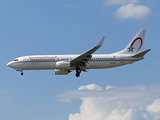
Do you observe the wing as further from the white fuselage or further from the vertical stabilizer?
the vertical stabilizer

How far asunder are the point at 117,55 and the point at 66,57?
872 centimetres

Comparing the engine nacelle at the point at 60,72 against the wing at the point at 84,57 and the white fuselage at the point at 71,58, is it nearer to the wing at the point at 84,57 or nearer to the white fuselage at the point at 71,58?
the white fuselage at the point at 71,58

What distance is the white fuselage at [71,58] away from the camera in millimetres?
72500

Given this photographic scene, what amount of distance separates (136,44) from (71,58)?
41.7ft

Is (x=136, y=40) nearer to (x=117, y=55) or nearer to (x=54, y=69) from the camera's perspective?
(x=117, y=55)

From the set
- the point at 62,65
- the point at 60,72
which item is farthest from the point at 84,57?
the point at 60,72

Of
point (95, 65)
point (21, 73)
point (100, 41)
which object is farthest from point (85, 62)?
point (21, 73)

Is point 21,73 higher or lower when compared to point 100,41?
lower

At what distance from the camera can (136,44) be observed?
255 feet

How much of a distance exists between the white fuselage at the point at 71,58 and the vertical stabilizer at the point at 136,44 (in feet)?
9.13

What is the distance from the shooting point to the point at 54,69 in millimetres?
75688

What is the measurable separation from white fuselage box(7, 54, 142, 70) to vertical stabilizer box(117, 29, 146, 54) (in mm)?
2782

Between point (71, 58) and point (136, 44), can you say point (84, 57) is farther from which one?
point (136, 44)

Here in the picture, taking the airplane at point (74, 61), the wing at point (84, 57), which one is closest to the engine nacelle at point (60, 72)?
the airplane at point (74, 61)
